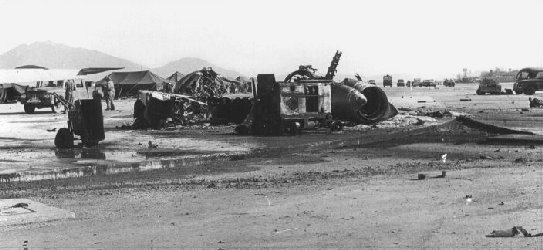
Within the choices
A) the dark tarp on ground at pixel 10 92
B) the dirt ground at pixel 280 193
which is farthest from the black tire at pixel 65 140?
the dark tarp on ground at pixel 10 92

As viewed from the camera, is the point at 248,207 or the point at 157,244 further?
the point at 248,207

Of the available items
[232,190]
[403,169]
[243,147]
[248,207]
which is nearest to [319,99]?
[243,147]

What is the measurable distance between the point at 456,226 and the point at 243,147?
346 inches

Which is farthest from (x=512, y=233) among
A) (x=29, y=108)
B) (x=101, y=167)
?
(x=29, y=108)

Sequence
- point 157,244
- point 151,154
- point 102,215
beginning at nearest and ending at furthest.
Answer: point 157,244 < point 102,215 < point 151,154

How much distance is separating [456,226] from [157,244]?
2.78 m

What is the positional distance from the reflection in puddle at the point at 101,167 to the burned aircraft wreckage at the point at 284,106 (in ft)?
17.2

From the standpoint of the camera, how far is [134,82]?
6481 cm

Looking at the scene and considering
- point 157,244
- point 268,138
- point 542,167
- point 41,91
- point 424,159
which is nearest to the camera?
point 157,244

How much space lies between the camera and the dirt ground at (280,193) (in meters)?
6.00

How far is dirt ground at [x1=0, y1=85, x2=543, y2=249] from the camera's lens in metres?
6.00

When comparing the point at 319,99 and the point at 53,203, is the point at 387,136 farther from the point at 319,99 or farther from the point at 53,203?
the point at 53,203

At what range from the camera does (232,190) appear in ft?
29.1

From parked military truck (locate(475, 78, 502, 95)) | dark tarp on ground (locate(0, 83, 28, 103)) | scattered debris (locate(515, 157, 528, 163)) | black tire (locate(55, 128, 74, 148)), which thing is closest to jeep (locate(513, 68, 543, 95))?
parked military truck (locate(475, 78, 502, 95))
